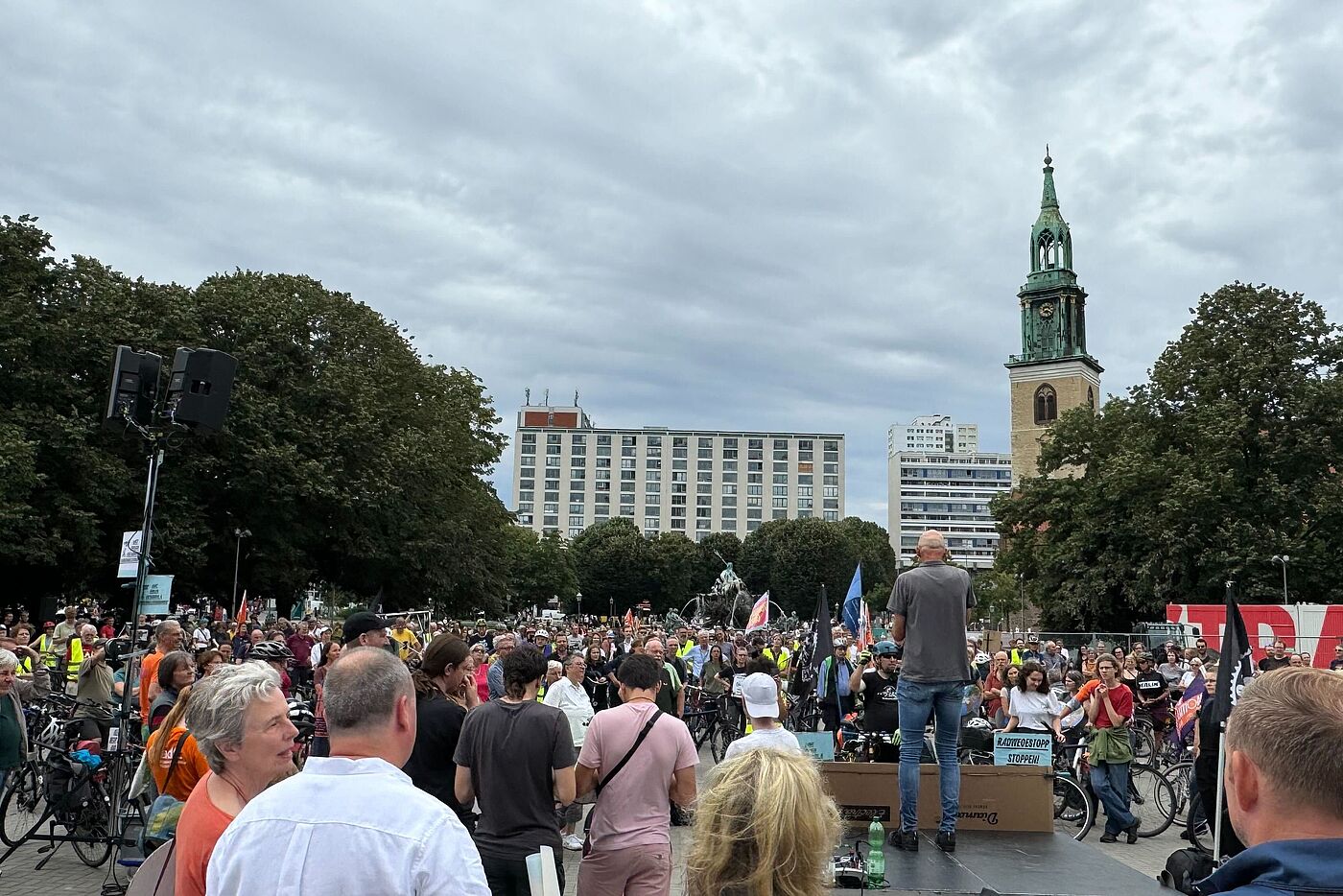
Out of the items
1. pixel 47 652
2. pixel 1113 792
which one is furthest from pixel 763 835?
pixel 47 652

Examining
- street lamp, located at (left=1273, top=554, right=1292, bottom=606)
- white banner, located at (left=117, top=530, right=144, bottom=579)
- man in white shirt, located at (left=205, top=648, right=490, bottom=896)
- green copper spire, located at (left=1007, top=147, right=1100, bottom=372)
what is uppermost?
green copper spire, located at (left=1007, top=147, right=1100, bottom=372)

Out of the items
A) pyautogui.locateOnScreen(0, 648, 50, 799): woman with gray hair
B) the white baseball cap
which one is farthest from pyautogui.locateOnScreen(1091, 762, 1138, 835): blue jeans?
pyautogui.locateOnScreen(0, 648, 50, 799): woman with gray hair

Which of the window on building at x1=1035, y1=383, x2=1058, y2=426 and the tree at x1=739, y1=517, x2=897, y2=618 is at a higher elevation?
the window on building at x1=1035, y1=383, x2=1058, y2=426

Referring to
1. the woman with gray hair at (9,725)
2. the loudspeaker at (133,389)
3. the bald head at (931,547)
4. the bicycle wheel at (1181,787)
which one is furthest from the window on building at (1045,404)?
the woman with gray hair at (9,725)

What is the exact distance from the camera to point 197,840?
3.37 metres

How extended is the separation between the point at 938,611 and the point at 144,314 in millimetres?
33077

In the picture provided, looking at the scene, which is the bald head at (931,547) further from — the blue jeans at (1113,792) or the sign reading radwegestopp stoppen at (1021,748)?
the blue jeans at (1113,792)

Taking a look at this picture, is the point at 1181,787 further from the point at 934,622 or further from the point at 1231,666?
the point at 934,622

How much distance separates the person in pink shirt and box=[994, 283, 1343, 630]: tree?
37.6m

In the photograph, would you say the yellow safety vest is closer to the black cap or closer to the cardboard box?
the black cap

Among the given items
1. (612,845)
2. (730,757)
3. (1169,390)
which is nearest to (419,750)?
(612,845)

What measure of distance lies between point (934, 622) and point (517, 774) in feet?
10.5

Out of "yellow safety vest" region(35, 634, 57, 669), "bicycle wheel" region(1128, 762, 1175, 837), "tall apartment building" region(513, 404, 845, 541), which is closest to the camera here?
"bicycle wheel" region(1128, 762, 1175, 837)

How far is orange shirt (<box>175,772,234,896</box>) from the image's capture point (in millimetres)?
3307
